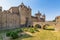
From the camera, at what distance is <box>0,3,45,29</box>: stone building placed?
32497 mm

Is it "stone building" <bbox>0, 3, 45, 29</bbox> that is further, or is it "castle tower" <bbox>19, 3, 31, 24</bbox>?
"castle tower" <bbox>19, 3, 31, 24</bbox>

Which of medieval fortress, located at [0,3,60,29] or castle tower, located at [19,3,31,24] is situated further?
castle tower, located at [19,3,31,24]

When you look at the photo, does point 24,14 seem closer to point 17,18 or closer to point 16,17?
point 17,18

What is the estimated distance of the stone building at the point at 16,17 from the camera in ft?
107

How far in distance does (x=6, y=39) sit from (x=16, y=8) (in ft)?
Result: 66.6

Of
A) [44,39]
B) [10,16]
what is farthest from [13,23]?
[44,39]

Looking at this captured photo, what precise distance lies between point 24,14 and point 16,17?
307 centimetres

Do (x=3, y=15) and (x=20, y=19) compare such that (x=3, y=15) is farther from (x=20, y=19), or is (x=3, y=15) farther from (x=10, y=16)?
(x=20, y=19)

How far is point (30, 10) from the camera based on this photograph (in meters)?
40.6

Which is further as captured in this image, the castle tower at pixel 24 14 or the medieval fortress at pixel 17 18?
the castle tower at pixel 24 14

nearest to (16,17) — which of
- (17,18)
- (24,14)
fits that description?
(17,18)

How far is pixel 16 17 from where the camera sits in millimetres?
36438

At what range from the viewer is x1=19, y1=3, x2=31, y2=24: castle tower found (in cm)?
3786

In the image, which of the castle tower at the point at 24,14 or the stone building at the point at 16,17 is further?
the castle tower at the point at 24,14
